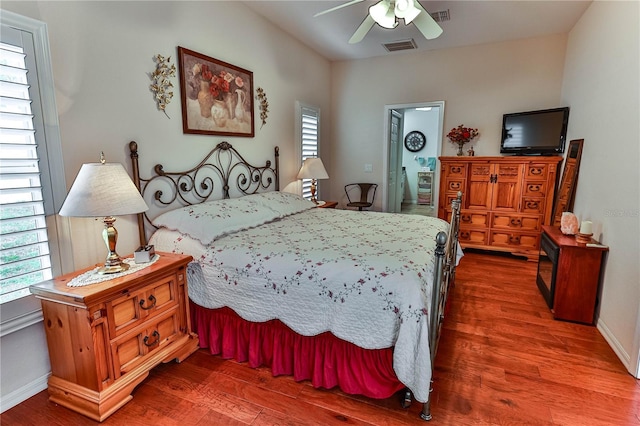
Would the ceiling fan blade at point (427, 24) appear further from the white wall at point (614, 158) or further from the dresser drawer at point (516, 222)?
the dresser drawer at point (516, 222)

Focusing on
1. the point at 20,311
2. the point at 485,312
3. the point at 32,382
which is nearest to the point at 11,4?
the point at 20,311

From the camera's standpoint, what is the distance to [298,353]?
2.05 m

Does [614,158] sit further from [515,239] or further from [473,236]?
[473,236]

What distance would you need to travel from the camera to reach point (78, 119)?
2.04 metres

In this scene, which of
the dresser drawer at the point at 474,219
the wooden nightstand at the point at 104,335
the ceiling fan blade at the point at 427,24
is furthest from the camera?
the dresser drawer at the point at 474,219

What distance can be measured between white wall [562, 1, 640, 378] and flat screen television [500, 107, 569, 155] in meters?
0.57

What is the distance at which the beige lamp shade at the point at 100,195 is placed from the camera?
1703 mm

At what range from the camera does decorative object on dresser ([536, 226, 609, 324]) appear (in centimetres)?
271

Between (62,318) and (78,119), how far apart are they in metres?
1.19

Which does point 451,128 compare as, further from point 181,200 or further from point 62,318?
point 62,318

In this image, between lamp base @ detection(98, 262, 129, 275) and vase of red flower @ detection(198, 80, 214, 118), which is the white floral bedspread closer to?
lamp base @ detection(98, 262, 129, 275)

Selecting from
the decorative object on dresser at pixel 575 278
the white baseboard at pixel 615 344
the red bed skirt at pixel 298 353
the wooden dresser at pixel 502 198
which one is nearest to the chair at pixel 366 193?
the wooden dresser at pixel 502 198

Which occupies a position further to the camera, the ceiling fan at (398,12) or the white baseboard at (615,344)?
the ceiling fan at (398,12)

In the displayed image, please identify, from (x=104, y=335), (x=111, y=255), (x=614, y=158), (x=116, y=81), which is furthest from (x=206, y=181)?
(x=614, y=158)
